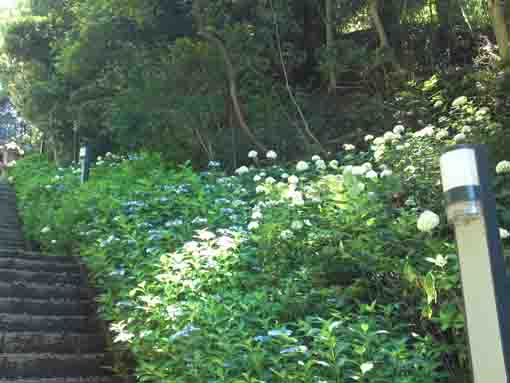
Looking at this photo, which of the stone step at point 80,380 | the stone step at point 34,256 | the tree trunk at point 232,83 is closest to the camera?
the stone step at point 80,380

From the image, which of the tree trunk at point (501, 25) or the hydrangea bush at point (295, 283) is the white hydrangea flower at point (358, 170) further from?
the tree trunk at point (501, 25)

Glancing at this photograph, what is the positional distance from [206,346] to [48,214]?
4681 mm

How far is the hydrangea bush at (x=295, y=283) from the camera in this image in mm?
2361

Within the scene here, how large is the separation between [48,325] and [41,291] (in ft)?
2.17

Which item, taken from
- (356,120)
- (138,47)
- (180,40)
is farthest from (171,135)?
(356,120)

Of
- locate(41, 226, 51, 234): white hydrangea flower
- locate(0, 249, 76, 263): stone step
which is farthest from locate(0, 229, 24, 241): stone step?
locate(0, 249, 76, 263): stone step

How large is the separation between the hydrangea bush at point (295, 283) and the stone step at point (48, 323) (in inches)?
15.1

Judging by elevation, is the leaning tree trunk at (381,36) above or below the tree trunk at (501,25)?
above

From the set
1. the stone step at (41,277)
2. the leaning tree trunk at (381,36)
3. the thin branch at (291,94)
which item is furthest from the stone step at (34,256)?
the leaning tree trunk at (381,36)

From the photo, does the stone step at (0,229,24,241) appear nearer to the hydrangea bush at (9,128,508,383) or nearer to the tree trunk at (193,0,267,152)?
the hydrangea bush at (9,128,508,383)

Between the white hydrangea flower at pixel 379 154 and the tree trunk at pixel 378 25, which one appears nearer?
the white hydrangea flower at pixel 379 154

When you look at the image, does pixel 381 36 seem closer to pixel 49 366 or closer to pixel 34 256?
pixel 34 256

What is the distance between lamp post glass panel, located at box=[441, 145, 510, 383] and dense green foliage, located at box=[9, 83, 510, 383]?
1071 millimetres

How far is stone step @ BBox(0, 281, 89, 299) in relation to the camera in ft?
15.4
